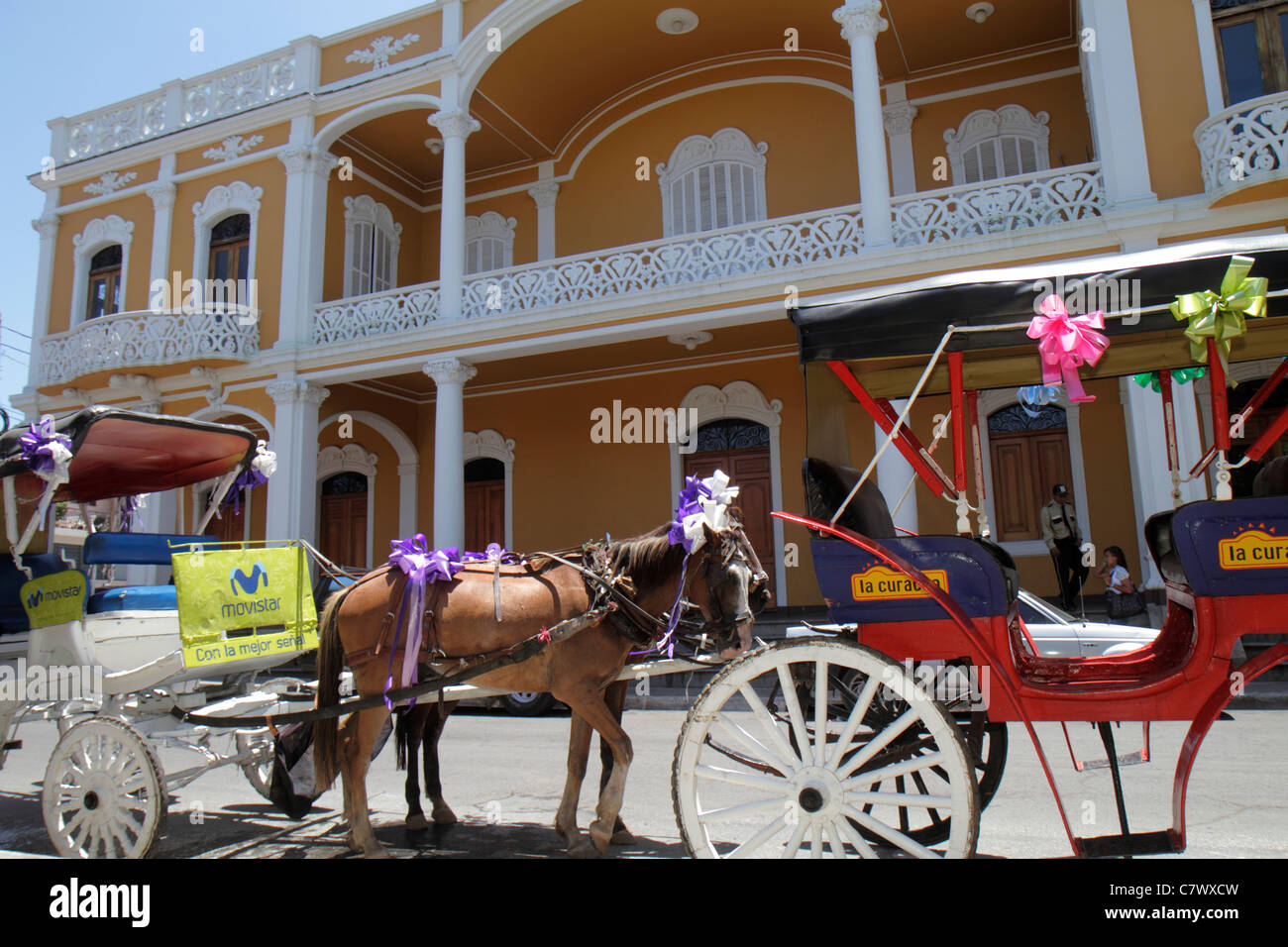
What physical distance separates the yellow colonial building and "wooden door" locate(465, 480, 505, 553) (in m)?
0.07

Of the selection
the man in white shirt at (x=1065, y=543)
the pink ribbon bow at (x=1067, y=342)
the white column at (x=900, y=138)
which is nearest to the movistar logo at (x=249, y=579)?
the pink ribbon bow at (x=1067, y=342)

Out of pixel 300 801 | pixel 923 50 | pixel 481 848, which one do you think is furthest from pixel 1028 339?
pixel 923 50

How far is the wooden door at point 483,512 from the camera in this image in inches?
662

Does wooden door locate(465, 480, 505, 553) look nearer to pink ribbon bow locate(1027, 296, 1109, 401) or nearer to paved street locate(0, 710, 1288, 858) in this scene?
paved street locate(0, 710, 1288, 858)

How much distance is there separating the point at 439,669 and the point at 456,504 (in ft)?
29.0

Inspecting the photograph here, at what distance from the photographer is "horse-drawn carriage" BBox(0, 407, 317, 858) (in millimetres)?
4219

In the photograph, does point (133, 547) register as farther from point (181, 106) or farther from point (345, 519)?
point (181, 106)

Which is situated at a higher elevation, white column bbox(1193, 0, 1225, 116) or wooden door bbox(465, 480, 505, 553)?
white column bbox(1193, 0, 1225, 116)

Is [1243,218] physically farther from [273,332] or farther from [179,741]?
[273,332]

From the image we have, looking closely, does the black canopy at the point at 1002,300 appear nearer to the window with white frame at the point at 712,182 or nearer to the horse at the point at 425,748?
the horse at the point at 425,748

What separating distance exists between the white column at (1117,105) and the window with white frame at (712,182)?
5.69m

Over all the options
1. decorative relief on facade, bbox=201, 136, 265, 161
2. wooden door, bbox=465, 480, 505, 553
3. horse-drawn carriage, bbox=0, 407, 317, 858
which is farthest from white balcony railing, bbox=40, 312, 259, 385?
horse-drawn carriage, bbox=0, 407, 317, 858

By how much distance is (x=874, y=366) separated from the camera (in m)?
4.25

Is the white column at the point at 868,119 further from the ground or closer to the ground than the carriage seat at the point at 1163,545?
further from the ground
